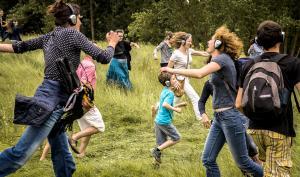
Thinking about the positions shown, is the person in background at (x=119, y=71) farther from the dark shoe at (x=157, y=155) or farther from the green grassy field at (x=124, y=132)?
the dark shoe at (x=157, y=155)

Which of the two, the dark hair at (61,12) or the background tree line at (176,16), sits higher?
the dark hair at (61,12)

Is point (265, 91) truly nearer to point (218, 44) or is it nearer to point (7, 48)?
point (218, 44)

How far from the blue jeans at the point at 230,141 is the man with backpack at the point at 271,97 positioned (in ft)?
2.20

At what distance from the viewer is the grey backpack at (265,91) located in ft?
14.6

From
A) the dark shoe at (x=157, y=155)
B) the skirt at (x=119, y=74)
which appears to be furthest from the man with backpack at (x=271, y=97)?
the skirt at (x=119, y=74)

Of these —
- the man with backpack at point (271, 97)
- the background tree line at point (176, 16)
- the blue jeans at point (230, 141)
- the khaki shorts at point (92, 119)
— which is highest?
the man with backpack at point (271, 97)

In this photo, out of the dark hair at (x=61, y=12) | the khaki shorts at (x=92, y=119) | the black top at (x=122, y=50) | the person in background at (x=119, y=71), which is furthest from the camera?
the black top at (x=122, y=50)

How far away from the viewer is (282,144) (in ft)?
15.2

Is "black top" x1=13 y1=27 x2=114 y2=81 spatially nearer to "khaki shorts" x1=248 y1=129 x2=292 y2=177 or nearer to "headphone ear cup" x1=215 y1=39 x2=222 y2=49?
"headphone ear cup" x1=215 y1=39 x2=222 y2=49

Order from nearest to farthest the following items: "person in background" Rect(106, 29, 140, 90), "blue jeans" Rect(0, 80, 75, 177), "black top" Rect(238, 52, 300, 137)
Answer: "black top" Rect(238, 52, 300, 137)
"blue jeans" Rect(0, 80, 75, 177)
"person in background" Rect(106, 29, 140, 90)

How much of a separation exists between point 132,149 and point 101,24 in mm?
33177

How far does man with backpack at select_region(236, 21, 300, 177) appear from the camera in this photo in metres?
4.46

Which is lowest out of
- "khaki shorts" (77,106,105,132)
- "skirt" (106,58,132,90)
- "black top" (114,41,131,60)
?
"skirt" (106,58,132,90)

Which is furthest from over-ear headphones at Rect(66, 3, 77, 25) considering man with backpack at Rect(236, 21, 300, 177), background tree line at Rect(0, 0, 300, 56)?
background tree line at Rect(0, 0, 300, 56)
